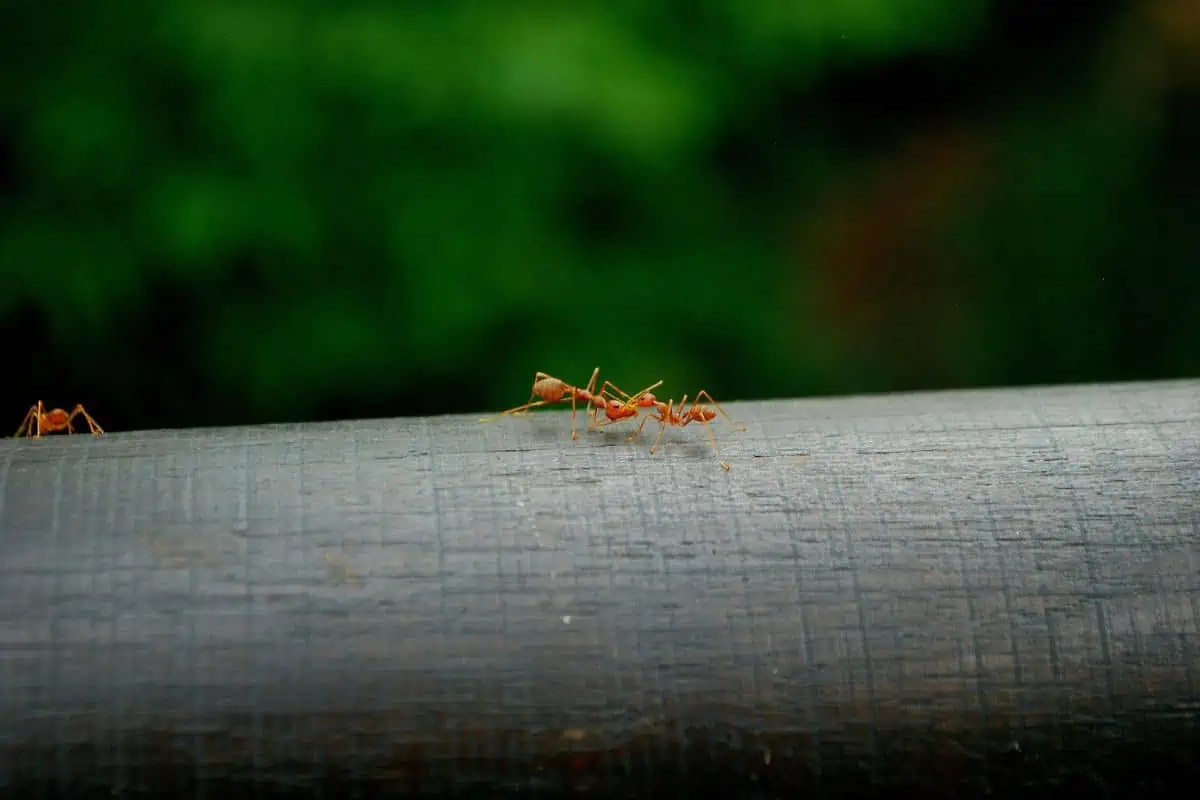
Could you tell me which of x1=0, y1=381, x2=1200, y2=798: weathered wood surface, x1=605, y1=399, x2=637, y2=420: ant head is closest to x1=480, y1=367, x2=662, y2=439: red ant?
x1=605, y1=399, x2=637, y2=420: ant head

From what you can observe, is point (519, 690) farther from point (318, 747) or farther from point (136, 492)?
point (136, 492)

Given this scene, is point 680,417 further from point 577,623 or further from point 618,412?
point 577,623

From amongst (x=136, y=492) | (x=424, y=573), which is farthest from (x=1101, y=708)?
(x=136, y=492)

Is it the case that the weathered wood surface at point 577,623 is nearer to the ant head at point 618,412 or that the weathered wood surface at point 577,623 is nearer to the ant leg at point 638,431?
the ant leg at point 638,431

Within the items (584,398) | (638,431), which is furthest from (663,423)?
(584,398)

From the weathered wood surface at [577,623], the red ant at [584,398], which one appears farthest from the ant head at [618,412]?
the weathered wood surface at [577,623]

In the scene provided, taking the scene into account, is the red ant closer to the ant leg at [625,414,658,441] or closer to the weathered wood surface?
the ant leg at [625,414,658,441]

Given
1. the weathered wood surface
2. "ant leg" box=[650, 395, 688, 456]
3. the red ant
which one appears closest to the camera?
the weathered wood surface

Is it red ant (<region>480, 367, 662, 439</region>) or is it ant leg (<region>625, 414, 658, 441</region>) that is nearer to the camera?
ant leg (<region>625, 414, 658, 441</region>)
